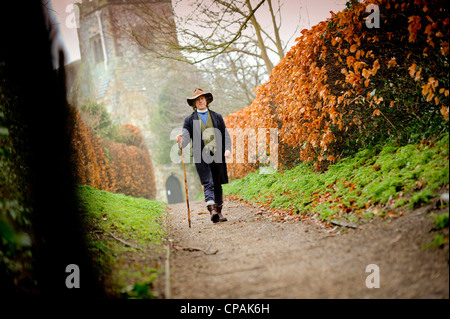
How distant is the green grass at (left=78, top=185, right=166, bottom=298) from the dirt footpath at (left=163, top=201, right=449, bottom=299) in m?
0.26

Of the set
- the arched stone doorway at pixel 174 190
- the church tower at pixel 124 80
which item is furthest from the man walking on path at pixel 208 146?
the arched stone doorway at pixel 174 190

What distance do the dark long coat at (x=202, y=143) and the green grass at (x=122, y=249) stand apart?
1417mm

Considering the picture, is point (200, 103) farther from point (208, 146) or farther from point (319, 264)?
point (319, 264)

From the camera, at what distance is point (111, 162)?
12.9m

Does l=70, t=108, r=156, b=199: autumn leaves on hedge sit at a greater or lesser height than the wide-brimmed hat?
lesser

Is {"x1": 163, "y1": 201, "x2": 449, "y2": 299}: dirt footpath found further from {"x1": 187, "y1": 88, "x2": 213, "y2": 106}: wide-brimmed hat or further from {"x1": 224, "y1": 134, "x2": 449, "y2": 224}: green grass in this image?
{"x1": 187, "y1": 88, "x2": 213, "y2": 106}: wide-brimmed hat

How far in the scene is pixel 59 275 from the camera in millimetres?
2896

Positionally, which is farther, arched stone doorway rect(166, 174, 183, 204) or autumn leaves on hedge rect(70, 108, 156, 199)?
arched stone doorway rect(166, 174, 183, 204)

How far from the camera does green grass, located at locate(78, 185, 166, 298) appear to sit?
2.71m

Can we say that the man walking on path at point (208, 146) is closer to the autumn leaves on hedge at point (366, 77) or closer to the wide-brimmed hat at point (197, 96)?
the wide-brimmed hat at point (197, 96)

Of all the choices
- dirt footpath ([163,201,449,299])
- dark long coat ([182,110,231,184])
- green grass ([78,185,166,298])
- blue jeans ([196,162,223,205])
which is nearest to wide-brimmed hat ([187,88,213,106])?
dark long coat ([182,110,231,184])

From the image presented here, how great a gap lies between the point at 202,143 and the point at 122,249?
2668 mm

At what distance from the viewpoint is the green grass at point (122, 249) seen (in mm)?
2715
